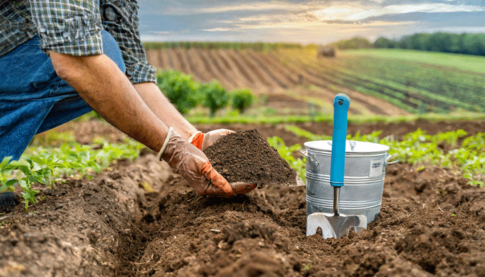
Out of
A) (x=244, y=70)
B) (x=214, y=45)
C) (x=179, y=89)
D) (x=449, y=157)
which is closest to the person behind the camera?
(x=449, y=157)

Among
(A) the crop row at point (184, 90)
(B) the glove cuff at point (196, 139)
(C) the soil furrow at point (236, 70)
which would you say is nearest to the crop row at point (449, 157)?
(B) the glove cuff at point (196, 139)

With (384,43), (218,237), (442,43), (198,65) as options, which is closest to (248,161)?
(218,237)

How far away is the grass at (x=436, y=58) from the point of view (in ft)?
56.4

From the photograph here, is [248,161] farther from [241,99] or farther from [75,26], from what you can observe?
[241,99]

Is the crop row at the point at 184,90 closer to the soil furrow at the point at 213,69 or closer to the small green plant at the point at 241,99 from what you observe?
the small green plant at the point at 241,99

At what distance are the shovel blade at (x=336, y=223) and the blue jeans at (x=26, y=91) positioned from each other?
1.53 metres

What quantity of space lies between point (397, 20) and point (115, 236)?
2.48 m

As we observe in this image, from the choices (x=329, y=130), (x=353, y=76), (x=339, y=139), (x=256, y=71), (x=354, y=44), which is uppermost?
(x=354, y=44)

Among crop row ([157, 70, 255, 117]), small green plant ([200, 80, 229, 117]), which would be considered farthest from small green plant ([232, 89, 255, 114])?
crop row ([157, 70, 255, 117])

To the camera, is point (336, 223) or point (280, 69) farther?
point (280, 69)

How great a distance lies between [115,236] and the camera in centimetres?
196

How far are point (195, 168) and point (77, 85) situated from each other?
754 millimetres

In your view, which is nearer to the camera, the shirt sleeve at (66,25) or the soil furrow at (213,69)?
the shirt sleeve at (66,25)

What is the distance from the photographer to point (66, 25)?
1654 millimetres
